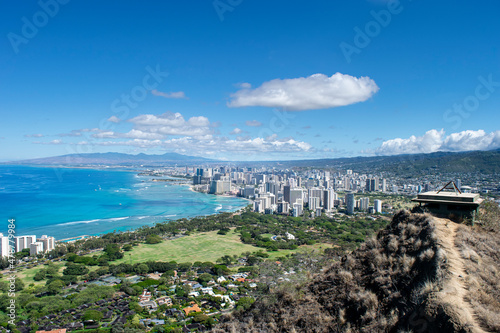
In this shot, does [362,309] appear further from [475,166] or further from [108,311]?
[475,166]

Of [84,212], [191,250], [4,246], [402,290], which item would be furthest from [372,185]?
[402,290]

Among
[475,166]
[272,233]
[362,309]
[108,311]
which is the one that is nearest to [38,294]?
[108,311]

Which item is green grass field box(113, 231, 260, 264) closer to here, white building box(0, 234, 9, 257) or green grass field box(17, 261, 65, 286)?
green grass field box(17, 261, 65, 286)

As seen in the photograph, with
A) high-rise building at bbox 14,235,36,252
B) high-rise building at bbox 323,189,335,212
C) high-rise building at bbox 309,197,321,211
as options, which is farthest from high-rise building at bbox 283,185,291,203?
high-rise building at bbox 14,235,36,252

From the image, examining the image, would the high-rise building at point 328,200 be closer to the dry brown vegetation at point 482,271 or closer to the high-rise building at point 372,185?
the high-rise building at point 372,185

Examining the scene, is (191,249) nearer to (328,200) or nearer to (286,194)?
(328,200)

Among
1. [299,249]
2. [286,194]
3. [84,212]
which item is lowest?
[299,249]

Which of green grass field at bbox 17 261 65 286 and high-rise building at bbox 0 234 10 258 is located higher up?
high-rise building at bbox 0 234 10 258

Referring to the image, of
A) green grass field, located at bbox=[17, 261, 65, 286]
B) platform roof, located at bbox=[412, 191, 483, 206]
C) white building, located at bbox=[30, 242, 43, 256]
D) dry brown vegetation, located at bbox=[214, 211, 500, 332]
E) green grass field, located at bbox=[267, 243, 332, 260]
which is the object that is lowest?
green grass field, located at bbox=[267, 243, 332, 260]

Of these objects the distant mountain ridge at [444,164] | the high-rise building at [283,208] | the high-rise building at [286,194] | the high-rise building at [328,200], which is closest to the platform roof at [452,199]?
the high-rise building at [283,208]
